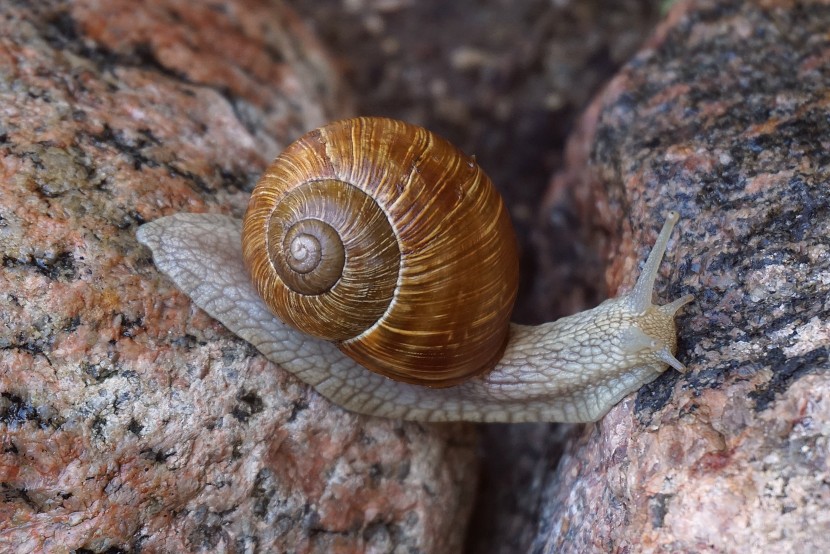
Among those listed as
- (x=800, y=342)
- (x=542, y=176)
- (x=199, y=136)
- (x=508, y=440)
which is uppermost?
(x=800, y=342)

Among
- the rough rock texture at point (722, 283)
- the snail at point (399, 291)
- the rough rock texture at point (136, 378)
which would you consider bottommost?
the rough rock texture at point (136, 378)

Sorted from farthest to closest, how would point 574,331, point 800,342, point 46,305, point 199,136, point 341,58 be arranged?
point 341,58
point 199,136
point 574,331
point 46,305
point 800,342

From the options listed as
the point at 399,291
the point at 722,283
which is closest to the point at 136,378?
the point at 399,291

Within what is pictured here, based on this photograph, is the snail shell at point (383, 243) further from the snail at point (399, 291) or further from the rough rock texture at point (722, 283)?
the rough rock texture at point (722, 283)

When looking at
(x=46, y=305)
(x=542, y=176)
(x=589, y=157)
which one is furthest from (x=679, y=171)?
(x=46, y=305)

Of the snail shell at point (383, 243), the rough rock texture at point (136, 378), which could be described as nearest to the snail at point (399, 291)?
the snail shell at point (383, 243)

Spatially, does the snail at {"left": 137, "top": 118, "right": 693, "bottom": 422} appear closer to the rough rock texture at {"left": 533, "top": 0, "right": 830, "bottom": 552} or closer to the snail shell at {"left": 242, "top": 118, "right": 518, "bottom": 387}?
the snail shell at {"left": 242, "top": 118, "right": 518, "bottom": 387}

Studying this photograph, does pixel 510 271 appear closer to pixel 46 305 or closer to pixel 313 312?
pixel 313 312
